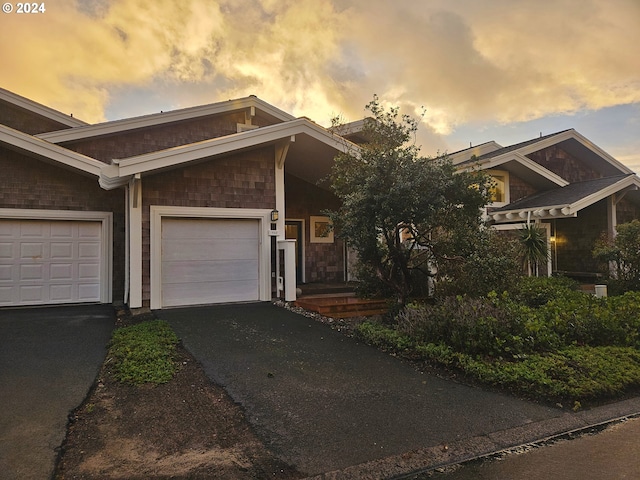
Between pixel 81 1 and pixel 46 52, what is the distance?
5.53ft

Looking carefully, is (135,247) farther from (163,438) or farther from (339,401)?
(339,401)

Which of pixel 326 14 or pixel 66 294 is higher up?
pixel 326 14

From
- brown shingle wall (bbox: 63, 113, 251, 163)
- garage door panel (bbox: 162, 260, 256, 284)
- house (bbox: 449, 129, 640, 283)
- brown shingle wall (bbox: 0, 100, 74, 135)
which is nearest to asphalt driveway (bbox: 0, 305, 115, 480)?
garage door panel (bbox: 162, 260, 256, 284)

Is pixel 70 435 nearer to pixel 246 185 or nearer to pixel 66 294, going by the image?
pixel 246 185

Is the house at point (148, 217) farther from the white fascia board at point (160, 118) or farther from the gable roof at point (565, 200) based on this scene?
the gable roof at point (565, 200)

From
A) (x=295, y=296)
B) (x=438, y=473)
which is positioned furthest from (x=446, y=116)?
(x=438, y=473)

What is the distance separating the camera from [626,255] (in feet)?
30.2

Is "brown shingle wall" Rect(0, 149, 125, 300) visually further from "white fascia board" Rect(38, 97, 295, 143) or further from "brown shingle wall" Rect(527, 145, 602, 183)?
"brown shingle wall" Rect(527, 145, 602, 183)

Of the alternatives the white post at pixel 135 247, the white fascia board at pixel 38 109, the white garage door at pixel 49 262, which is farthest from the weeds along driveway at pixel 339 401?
the white fascia board at pixel 38 109

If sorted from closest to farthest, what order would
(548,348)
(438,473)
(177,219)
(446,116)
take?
(438,473) < (548,348) < (177,219) < (446,116)

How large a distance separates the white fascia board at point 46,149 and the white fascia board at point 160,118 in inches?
56.3

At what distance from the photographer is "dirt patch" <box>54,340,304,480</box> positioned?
2553 mm

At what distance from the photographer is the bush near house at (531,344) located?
4.04 metres

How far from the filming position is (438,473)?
261 centimetres
